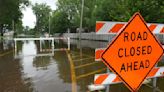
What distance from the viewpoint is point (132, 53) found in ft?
21.1

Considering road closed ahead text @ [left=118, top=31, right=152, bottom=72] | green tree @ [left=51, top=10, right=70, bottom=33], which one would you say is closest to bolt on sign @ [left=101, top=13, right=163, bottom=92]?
road closed ahead text @ [left=118, top=31, right=152, bottom=72]

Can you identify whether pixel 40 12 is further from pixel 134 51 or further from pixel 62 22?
pixel 134 51

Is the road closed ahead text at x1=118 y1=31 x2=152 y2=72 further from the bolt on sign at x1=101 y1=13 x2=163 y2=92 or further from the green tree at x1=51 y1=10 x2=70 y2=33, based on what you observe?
the green tree at x1=51 y1=10 x2=70 y2=33

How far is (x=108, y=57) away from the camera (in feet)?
20.3

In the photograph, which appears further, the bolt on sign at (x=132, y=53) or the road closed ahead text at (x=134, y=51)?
the road closed ahead text at (x=134, y=51)

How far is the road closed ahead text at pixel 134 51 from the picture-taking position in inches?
250

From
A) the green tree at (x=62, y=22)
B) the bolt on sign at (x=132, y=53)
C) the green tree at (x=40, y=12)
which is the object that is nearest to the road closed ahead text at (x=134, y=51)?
the bolt on sign at (x=132, y=53)

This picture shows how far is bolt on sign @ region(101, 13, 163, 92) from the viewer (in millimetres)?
6234

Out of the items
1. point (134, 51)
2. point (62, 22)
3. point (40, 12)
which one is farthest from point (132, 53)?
point (40, 12)

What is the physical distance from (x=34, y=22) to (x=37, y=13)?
685 centimetres

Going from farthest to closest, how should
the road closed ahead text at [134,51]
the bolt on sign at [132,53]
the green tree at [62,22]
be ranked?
1. the green tree at [62,22]
2. the road closed ahead text at [134,51]
3. the bolt on sign at [132,53]

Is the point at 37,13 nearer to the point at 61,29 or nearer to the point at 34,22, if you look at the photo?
the point at 34,22

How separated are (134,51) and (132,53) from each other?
0.07 m

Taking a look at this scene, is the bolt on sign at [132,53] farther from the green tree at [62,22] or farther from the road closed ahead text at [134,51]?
the green tree at [62,22]
